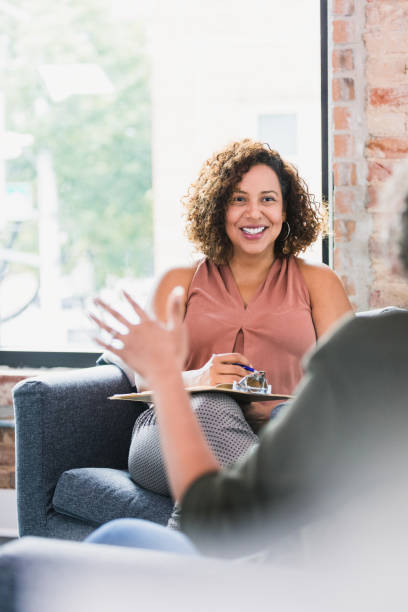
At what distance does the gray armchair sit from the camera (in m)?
1.76

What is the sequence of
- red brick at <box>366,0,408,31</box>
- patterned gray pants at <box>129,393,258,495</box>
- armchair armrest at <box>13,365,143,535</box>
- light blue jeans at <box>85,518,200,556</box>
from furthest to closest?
1. red brick at <box>366,0,408,31</box>
2. armchair armrest at <box>13,365,143,535</box>
3. patterned gray pants at <box>129,393,258,495</box>
4. light blue jeans at <box>85,518,200,556</box>

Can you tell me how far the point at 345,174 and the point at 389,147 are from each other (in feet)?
0.52

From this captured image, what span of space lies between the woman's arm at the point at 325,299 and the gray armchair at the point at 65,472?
0.68 metres

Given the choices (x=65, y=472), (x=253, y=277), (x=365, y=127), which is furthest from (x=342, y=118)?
(x=65, y=472)

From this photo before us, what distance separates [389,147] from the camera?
2318 millimetres

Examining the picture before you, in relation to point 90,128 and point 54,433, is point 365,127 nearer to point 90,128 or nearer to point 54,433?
point 54,433

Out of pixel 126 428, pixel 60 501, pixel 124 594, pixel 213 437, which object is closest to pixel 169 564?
pixel 124 594

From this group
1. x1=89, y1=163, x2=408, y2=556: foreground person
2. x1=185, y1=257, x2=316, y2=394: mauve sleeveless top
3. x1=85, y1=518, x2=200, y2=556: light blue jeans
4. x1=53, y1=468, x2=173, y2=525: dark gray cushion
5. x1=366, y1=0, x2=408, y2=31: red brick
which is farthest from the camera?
x1=366, y1=0, x2=408, y2=31: red brick

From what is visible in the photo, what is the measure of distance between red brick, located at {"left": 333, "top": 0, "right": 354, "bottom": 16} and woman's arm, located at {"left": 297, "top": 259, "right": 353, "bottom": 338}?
84cm

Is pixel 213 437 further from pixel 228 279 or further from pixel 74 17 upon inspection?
pixel 74 17

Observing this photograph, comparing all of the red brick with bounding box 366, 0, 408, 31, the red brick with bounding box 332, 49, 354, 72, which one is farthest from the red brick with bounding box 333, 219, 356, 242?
the red brick with bounding box 366, 0, 408, 31

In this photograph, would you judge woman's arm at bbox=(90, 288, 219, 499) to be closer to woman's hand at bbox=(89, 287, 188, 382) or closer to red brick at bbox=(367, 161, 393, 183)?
woman's hand at bbox=(89, 287, 188, 382)

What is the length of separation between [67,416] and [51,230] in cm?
158

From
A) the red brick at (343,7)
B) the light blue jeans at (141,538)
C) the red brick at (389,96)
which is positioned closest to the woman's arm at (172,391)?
the light blue jeans at (141,538)
